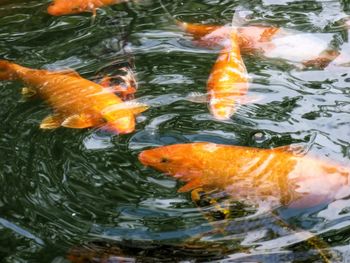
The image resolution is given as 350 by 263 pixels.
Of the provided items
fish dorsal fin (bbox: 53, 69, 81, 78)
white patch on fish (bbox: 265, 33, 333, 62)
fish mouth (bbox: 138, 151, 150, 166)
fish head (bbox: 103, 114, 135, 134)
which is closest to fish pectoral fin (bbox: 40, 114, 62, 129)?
fish head (bbox: 103, 114, 135, 134)

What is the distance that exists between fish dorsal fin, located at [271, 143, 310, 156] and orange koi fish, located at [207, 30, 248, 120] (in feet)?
1.41

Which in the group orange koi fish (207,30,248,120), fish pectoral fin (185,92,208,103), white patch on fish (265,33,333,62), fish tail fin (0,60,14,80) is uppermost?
fish tail fin (0,60,14,80)

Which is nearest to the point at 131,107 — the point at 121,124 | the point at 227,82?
the point at 121,124

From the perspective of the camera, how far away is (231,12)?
4.98 m

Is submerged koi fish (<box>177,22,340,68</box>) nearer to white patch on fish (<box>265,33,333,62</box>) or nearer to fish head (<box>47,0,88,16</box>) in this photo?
white patch on fish (<box>265,33,333,62</box>)

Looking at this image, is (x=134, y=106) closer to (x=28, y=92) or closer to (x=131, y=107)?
(x=131, y=107)

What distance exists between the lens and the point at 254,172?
3.11 meters

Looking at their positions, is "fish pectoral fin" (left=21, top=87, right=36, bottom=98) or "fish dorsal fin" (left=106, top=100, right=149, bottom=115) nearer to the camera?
"fish dorsal fin" (left=106, top=100, right=149, bottom=115)

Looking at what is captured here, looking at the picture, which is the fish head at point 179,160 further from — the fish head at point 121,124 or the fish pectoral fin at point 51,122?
the fish pectoral fin at point 51,122

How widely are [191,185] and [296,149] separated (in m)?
0.60

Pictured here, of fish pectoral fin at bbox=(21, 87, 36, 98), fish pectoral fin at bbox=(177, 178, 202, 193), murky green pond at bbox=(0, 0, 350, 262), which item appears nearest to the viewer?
murky green pond at bbox=(0, 0, 350, 262)

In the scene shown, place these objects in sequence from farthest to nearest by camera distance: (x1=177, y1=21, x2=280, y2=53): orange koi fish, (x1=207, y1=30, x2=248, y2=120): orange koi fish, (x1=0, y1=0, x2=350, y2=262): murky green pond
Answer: (x1=177, y1=21, x2=280, y2=53): orange koi fish, (x1=207, y1=30, x2=248, y2=120): orange koi fish, (x1=0, y1=0, x2=350, y2=262): murky green pond

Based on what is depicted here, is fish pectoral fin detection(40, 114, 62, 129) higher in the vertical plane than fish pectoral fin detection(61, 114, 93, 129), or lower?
lower

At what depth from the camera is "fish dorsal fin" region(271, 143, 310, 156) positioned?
327 cm
